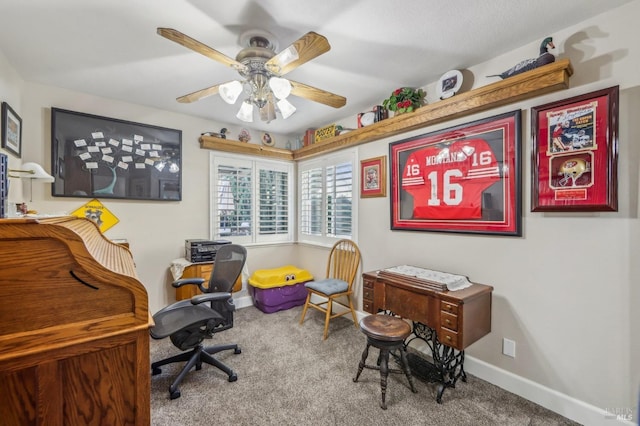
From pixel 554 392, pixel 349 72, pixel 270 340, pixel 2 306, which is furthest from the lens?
pixel 270 340

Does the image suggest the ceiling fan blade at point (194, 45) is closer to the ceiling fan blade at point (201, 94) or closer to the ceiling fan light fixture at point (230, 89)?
the ceiling fan light fixture at point (230, 89)

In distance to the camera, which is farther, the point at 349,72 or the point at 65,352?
the point at 349,72

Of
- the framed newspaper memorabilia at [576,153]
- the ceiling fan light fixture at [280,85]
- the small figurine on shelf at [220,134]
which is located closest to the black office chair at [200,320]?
→ the ceiling fan light fixture at [280,85]

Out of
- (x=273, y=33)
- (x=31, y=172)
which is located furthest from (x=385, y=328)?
(x=31, y=172)

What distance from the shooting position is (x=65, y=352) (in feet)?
2.78

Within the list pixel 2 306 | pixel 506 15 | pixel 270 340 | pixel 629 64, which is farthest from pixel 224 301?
pixel 629 64

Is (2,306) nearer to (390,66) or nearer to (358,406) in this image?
(358,406)

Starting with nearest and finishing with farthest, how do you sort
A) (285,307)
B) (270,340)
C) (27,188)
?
(27,188) < (270,340) < (285,307)

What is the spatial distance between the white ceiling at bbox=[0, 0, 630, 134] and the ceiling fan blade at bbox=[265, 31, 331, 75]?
0.27 meters

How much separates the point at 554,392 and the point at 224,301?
7.80 feet

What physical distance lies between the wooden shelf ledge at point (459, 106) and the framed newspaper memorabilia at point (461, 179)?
119mm

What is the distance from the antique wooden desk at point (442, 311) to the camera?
1767mm

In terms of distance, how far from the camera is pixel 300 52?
1482 millimetres

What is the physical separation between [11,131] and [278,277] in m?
2.73
